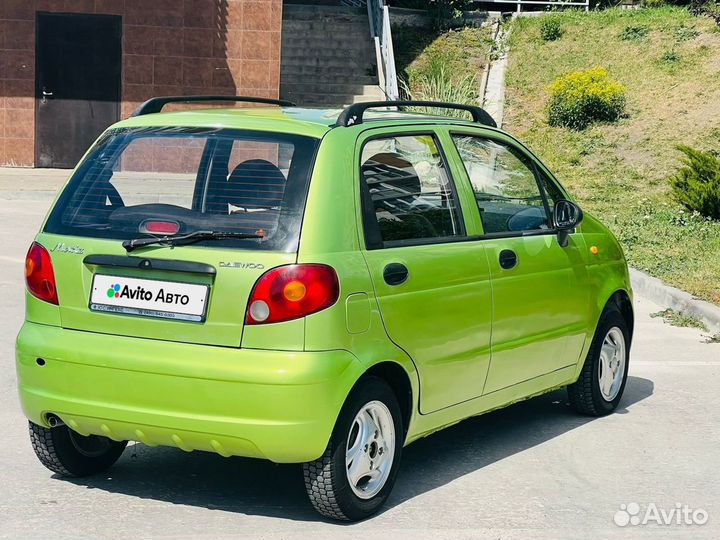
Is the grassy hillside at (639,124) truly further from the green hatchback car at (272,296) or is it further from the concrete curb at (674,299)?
the green hatchback car at (272,296)

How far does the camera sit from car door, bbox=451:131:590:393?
20.9ft

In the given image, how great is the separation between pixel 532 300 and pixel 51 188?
14.6 m

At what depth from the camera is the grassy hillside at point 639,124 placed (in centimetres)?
1495

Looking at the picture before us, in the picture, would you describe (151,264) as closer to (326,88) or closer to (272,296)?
(272,296)

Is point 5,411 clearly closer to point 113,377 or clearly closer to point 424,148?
point 113,377

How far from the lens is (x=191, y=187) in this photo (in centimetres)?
589

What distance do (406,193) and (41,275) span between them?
164 cm

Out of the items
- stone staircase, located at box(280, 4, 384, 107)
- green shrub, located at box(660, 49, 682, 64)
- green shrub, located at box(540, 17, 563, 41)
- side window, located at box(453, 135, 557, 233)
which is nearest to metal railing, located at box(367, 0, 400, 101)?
stone staircase, located at box(280, 4, 384, 107)

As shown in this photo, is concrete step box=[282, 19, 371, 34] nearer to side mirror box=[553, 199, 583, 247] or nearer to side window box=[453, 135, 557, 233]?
side window box=[453, 135, 557, 233]

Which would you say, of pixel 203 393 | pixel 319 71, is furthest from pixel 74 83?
pixel 203 393

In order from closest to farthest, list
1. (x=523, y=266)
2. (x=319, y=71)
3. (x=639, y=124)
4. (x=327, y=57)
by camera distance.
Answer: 1. (x=523, y=266)
2. (x=639, y=124)
3. (x=319, y=71)
4. (x=327, y=57)

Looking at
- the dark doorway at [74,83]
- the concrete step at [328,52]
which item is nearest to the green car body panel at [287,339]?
the dark doorway at [74,83]

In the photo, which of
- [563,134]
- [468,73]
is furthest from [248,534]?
→ [468,73]

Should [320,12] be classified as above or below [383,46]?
above
